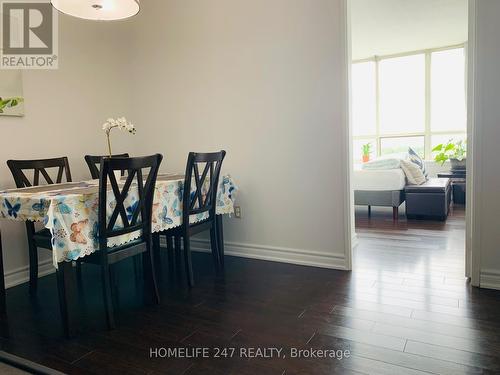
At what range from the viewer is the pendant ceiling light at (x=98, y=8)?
220cm

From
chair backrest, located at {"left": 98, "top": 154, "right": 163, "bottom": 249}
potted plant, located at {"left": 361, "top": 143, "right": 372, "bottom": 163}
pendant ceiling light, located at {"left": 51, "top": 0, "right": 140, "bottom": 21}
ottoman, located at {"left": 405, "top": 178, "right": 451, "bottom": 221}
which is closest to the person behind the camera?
chair backrest, located at {"left": 98, "top": 154, "right": 163, "bottom": 249}

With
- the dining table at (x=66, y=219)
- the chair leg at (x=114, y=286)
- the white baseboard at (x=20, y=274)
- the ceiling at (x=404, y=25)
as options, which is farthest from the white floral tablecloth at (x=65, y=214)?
the ceiling at (x=404, y=25)

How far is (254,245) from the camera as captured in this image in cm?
329

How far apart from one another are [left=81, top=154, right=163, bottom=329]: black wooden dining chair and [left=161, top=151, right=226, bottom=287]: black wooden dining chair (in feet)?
1.14

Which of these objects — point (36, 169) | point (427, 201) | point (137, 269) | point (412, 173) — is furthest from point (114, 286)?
point (412, 173)

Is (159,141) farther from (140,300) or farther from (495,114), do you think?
(495,114)

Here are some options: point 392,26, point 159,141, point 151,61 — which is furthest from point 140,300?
point 392,26

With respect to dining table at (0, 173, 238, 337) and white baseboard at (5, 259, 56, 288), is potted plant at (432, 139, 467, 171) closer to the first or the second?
dining table at (0, 173, 238, 337)

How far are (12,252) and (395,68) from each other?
711 centimetres

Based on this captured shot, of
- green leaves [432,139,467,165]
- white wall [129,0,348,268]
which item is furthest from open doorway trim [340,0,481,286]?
green leaves [432,139,467,165]

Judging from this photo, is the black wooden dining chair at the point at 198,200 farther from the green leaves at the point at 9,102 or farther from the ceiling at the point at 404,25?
the ceiling at the point at 404,25

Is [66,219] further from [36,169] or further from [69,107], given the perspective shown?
[69,107]

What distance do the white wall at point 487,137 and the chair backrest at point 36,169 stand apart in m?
2.99

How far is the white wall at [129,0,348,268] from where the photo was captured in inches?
112
